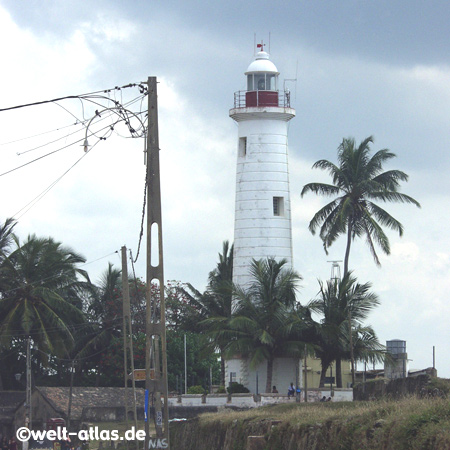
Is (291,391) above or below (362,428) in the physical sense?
below

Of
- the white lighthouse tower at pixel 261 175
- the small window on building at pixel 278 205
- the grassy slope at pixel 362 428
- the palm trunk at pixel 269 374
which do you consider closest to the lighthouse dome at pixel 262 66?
the white lighthouse tower at pixel 261 175

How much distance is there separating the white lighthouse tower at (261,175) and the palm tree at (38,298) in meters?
12.4

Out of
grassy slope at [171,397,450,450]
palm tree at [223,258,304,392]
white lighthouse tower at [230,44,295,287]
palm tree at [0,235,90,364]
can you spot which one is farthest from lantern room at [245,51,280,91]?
grassy slope at [171,397,450,450]

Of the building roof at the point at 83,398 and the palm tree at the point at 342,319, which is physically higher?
the palm tree at the point at 342,319

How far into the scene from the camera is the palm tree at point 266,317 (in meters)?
48.9

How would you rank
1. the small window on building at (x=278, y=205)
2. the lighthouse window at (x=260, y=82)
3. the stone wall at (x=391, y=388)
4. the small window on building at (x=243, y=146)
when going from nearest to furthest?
the stone wall at (x=391, y=388), the small window on building at (x=278, y=205), the small window on building at (x=243, y=146), the lighthouse window at (x=260, y=82)

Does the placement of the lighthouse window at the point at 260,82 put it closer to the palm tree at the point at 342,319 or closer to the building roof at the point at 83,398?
the palm tree at the point at 342,319

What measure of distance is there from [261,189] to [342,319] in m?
7.55

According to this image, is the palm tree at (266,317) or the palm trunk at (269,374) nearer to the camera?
the palm tree at (266,317)

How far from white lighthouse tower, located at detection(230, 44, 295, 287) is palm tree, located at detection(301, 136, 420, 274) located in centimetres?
453

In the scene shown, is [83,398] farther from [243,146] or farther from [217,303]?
[243,146]

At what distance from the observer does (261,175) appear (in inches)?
2013

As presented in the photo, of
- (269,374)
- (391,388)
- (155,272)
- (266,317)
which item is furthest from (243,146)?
(155,272)

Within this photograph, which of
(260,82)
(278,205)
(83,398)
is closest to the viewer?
(278,205)
